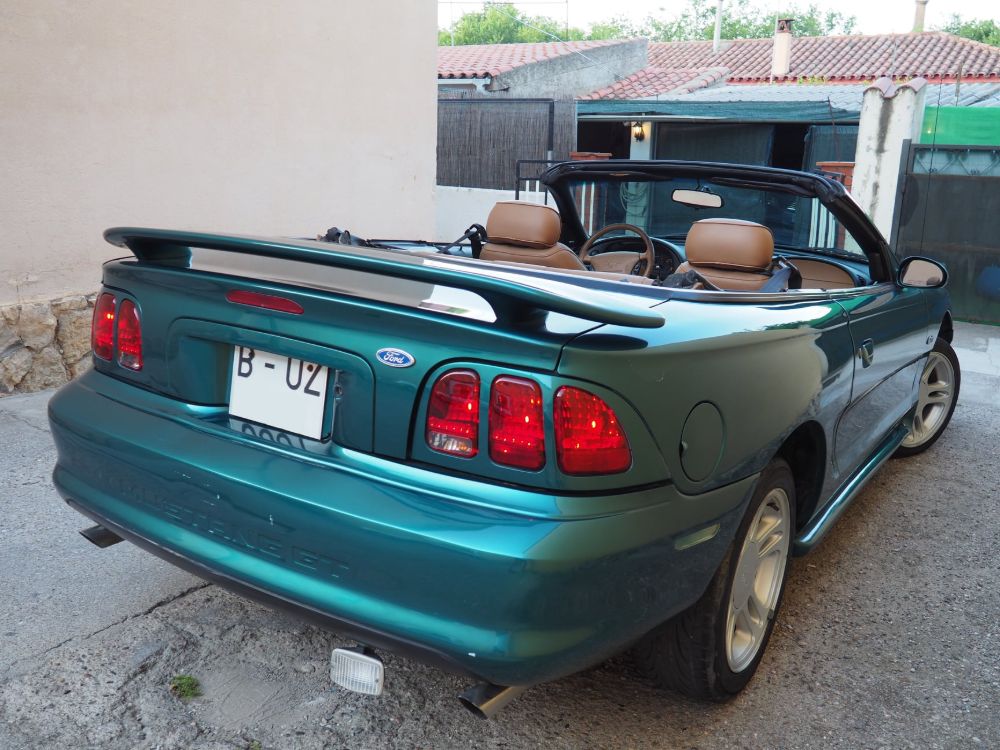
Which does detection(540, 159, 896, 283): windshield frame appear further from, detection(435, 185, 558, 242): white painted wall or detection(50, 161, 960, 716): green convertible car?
detection(435, 185, 558, 242): white painted wall

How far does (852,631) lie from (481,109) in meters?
13.1

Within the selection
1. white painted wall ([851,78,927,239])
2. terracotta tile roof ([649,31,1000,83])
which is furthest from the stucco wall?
white painted wall ([851,78,927,239])

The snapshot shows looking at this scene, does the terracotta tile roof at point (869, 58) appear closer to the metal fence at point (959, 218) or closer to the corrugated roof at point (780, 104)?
the corrugated roof at point (780, 104)

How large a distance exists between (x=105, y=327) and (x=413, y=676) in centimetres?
131

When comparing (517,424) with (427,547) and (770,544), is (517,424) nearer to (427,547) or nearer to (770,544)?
(427,547)

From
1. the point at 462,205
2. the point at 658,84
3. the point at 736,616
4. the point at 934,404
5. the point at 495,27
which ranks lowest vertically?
the point at 934,404

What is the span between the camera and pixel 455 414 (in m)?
1.91

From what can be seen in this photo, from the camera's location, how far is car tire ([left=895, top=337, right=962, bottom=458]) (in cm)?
493

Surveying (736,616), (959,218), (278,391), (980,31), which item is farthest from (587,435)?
(980,31)

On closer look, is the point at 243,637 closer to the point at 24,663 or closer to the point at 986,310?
the point at 24,663

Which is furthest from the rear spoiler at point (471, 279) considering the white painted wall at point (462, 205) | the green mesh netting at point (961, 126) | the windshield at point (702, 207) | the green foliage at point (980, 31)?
the green foliage at point (980, 31)

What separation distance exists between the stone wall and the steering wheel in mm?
3257

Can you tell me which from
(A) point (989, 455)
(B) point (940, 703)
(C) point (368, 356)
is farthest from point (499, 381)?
(A) point (989, 455)

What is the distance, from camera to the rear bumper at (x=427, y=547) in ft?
5.89
